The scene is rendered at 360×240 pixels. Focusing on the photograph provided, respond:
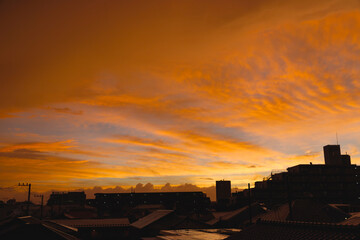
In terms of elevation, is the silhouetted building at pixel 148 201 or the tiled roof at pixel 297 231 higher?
the tiled roof at pixel 297 231

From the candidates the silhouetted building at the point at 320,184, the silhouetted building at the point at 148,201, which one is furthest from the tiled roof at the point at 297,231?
the silhouetted building at the point at 148,201

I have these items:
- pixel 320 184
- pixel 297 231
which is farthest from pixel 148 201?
pixel 297 231

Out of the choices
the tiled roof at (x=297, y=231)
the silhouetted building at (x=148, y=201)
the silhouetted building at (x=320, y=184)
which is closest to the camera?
the tiled roof at (x=297, y=231)

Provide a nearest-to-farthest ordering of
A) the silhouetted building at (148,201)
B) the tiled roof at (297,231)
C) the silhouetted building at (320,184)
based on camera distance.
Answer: the tiled roof at (297,231) < the silhouetted building at (320,184) < the silhouetted building at (148,201)

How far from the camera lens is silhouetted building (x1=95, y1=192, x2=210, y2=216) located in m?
162

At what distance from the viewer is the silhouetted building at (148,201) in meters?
162

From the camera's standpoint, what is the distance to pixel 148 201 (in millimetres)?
181875

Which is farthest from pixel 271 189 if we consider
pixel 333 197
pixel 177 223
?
pixel 177 223

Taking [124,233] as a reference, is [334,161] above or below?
above

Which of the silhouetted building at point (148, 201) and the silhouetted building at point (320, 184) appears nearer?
the silhouetted building at point (320, 184)

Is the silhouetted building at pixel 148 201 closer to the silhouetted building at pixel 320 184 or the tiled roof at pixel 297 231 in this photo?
the silhouetted building at pixel 320 184

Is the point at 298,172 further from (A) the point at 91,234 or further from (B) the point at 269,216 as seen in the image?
(A) the point at 91,234

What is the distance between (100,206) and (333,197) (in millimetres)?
116067

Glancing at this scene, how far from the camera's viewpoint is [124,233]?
57438 millimetres
